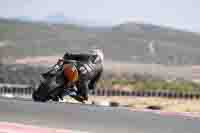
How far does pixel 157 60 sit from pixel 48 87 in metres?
72.0

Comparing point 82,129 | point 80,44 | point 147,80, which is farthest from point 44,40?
point 82,129

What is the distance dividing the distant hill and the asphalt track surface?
7223 cm

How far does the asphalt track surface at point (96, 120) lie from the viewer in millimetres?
12352

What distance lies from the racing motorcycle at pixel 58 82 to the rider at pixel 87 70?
0.22 m

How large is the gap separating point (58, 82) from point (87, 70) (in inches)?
45.3

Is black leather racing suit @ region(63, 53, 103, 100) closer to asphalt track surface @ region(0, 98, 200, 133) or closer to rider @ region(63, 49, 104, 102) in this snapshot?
rider @ region(63, 49, 104, 102)

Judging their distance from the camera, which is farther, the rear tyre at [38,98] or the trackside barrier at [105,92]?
the trackside barrier at [105,92]

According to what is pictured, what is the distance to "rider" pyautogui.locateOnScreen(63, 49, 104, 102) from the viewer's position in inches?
808

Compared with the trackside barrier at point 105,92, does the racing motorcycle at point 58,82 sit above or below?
above

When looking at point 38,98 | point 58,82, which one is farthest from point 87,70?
point 38,98

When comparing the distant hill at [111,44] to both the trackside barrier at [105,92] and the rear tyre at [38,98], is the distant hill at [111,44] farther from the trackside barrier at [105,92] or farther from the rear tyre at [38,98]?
the rear tyre at [38,98]

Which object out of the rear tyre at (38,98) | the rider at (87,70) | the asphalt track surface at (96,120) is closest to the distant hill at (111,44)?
the rider at (87,70)


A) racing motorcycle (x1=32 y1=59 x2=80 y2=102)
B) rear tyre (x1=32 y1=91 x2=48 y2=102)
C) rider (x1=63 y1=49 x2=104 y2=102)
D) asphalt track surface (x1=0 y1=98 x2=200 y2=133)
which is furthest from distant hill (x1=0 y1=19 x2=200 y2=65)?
asphalt track surface (x1=0 y1=98 x2=200 y2=133)

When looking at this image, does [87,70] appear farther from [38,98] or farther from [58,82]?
[38,98]
